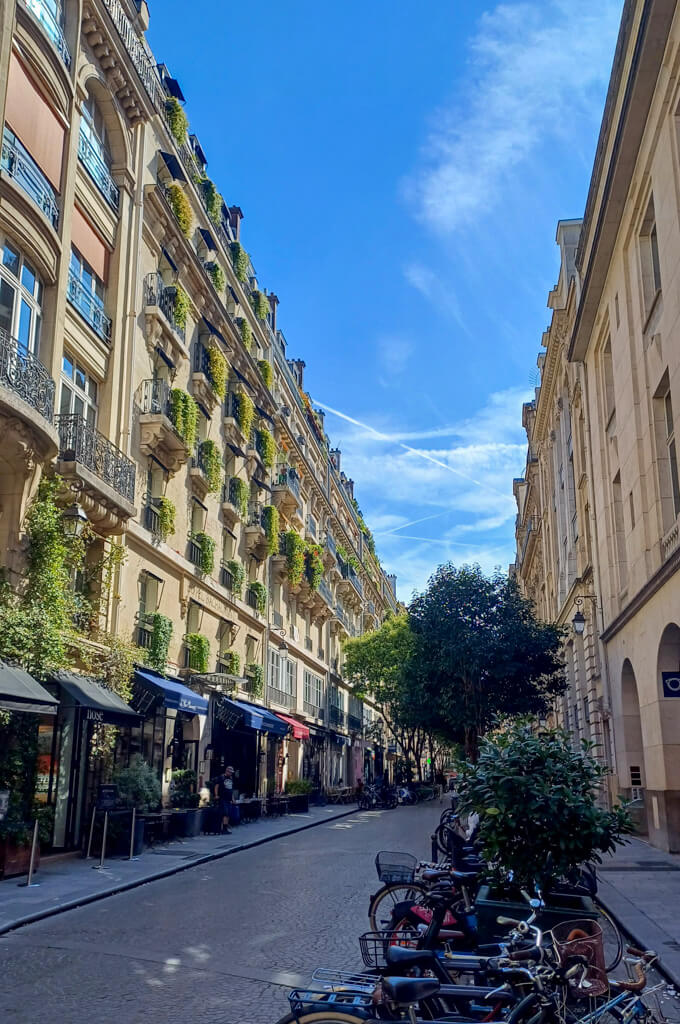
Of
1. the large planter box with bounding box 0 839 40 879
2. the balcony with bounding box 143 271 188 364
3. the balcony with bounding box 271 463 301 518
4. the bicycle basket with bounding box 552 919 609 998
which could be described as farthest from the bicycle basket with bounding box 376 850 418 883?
the balcony with bounding box 271 463 301 518

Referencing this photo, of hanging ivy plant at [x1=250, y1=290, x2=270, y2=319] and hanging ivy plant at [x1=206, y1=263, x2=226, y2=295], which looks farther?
hanging ivy plant at [x1=250, y1=290, x2=270, y2=319]

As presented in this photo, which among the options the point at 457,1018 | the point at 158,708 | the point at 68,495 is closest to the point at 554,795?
the point at 457,1018

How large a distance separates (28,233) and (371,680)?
134 feet

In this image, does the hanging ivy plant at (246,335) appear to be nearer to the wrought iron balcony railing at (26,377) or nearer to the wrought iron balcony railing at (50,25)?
the wrought iron balcony railing at (50,25)

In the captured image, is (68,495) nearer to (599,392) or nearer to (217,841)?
(217,841)

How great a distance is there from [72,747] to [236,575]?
1372 cm

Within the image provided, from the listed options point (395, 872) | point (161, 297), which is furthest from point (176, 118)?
point (395, 872)

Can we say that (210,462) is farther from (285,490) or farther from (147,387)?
(285,490)

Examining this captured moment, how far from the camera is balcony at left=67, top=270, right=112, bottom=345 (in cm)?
1934

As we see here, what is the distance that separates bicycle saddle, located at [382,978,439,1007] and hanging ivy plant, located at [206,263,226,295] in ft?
87.5

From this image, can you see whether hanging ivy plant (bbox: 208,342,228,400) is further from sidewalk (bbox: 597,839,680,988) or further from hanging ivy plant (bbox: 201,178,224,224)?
sidewalk (bbox: 597,839,680,988)

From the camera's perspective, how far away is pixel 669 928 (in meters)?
10.2

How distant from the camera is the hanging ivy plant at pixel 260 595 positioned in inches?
1330

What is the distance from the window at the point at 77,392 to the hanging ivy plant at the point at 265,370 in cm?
1527
